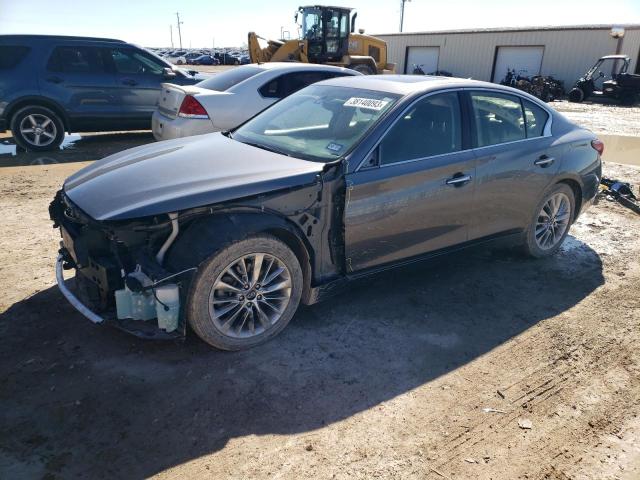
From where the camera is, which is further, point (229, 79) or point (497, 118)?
point (229, 79)

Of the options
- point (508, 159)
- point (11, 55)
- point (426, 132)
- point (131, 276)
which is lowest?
point (131, 276)

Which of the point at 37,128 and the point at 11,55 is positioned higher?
the point at 11,55

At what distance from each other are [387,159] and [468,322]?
1.36 metres

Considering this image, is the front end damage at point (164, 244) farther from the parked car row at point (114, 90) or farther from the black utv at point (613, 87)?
the black utv at point (613, 87)

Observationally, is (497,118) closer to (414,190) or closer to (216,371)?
(414,190)

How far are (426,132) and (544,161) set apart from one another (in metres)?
1.38

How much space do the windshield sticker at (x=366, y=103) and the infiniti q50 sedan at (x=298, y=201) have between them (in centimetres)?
2

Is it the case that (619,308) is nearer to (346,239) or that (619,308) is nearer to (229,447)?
(346,239)

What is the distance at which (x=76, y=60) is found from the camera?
895cm

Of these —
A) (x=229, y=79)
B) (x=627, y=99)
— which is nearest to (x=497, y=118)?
(x=229, y=79)

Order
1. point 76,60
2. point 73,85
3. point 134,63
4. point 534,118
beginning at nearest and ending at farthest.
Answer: point 534,118 < point 73,85 < point 76,60 < point 134,63

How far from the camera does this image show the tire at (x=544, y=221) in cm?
469

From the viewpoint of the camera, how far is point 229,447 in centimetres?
254

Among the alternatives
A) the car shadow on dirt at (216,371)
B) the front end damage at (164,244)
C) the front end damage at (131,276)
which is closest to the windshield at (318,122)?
the front end damage at (164,244)
